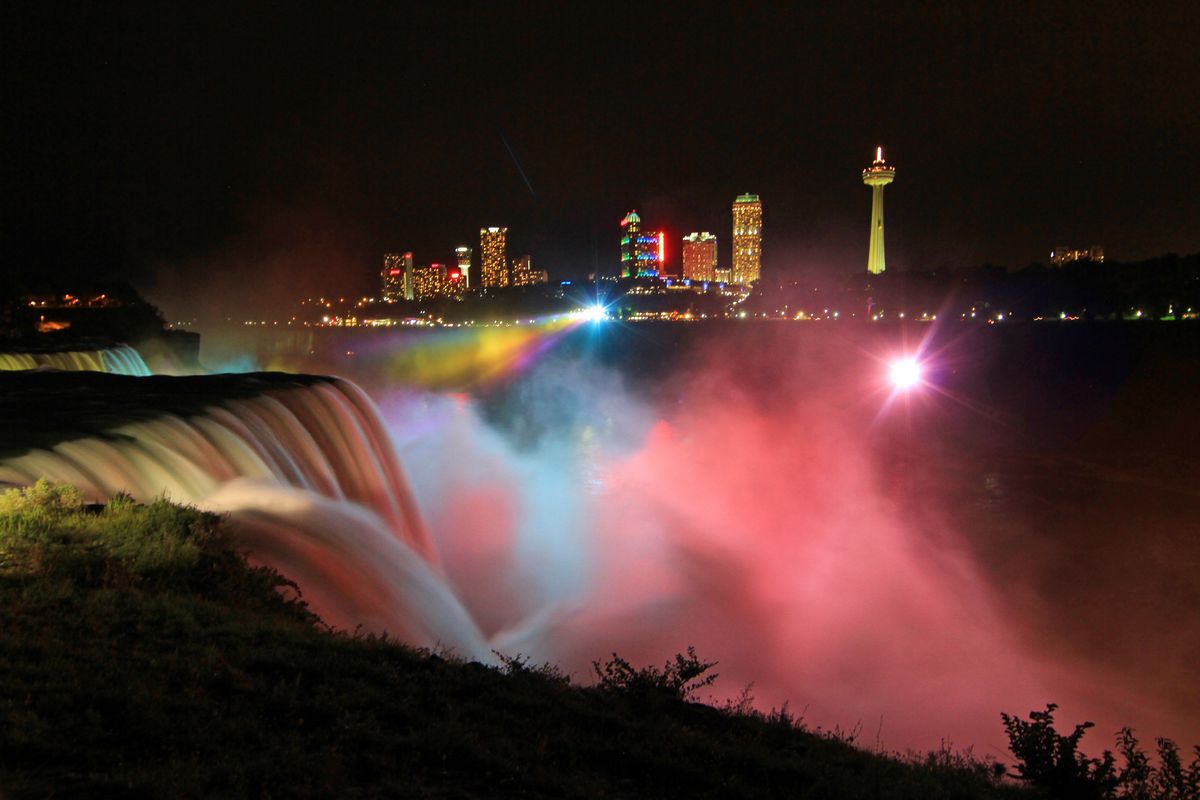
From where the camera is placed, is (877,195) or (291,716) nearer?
(291,716)

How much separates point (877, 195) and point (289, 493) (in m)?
152

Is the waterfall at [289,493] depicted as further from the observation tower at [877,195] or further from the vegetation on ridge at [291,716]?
the observation tower at [877,195]

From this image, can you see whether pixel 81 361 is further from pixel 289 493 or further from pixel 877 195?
pixel 877 195

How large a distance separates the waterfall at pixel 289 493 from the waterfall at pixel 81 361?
32.8ft

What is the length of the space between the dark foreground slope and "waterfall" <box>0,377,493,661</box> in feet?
5.34

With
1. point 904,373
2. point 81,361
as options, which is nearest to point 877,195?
point 904,373

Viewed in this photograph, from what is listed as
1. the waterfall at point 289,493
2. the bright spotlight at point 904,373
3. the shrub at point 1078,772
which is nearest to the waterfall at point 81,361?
the waterfall at point 289,493

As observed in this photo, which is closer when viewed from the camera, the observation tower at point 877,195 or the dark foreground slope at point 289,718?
the dark foreground slope at point 289,718

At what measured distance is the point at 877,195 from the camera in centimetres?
14875

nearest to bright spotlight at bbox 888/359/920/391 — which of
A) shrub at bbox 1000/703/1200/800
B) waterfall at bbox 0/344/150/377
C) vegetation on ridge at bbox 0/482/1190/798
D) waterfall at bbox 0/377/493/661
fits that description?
waterfall at bbox 0/344/150/377

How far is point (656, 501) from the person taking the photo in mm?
25359

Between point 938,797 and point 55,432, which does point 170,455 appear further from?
point 938,797

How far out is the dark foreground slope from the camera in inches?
159

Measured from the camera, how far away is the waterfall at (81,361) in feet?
70.8
